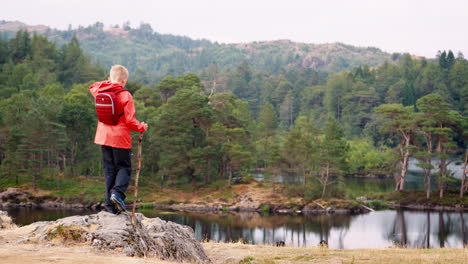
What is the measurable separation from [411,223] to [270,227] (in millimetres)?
10862

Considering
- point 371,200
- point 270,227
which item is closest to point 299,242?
point 270,227

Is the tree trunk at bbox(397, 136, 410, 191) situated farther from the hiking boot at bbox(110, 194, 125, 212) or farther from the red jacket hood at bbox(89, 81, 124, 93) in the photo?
the red jacket hood at bbox(89, 81, 124, 93)

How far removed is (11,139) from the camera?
45562 millimetres

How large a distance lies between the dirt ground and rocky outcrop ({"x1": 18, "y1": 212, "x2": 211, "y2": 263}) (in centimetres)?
20

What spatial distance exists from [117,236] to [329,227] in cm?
2932

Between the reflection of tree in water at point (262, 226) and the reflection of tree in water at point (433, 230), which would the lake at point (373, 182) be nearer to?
the reflection of tree in water at point (262, 226)

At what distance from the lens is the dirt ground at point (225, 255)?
7.32m

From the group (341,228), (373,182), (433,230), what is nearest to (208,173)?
(341,228)

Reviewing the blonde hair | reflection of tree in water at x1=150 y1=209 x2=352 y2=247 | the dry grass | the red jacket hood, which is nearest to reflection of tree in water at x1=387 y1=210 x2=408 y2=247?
reflection of tree in water at x1=150 y1=209 x2=352 y2=247

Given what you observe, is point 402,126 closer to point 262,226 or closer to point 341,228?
point 341,228

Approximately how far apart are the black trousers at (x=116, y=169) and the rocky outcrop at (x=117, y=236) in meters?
0.54

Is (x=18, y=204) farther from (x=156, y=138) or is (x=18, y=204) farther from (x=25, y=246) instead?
(x=25, y=246)

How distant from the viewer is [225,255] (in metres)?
11.5

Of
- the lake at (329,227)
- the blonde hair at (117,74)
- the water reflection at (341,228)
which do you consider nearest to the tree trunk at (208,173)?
the lake at (329,227)
